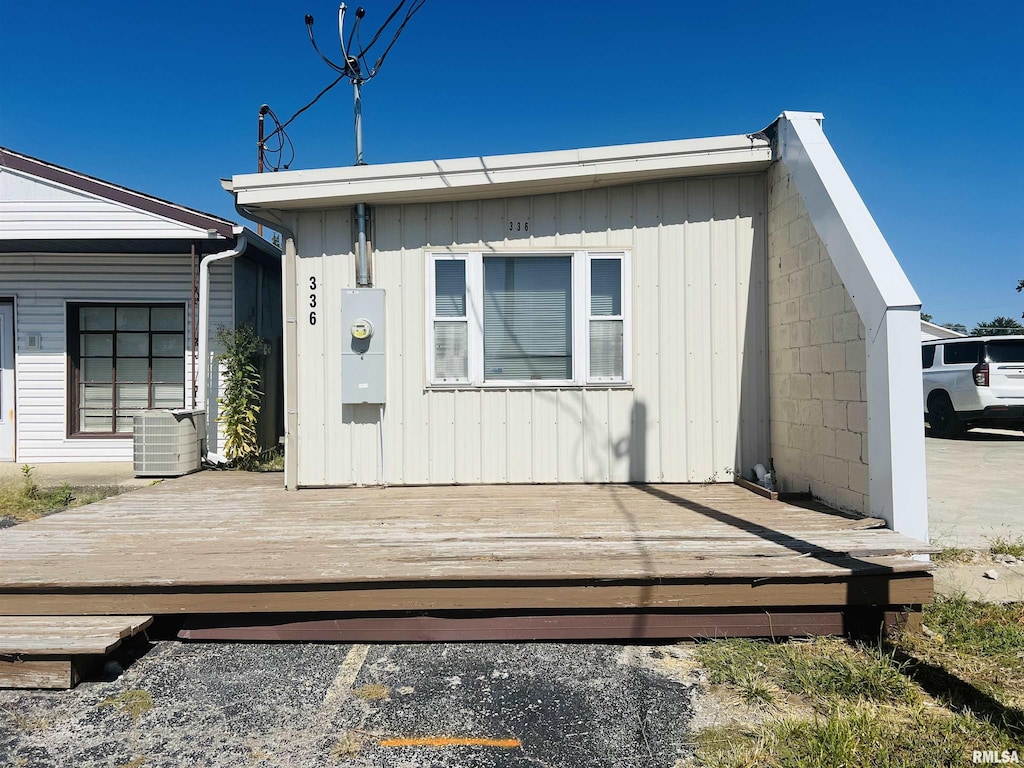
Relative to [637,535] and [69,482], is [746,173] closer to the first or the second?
[637,535]

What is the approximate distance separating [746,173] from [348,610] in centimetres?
474

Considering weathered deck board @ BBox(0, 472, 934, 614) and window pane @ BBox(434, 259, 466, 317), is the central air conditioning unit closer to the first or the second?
weathered deck board @ BBox(0, 472, 934, 614)

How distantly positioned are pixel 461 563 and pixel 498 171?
10.7 feet

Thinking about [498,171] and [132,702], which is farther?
[498,171]

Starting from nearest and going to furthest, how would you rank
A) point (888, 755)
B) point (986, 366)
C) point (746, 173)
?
point (888, 755) → point (746, 173) → point (986, 366)

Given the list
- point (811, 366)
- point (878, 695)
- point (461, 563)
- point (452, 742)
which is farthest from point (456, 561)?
point (811, 366)

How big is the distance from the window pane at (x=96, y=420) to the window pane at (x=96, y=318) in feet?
3.57

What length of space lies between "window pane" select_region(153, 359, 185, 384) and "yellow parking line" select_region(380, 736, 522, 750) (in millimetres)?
6910

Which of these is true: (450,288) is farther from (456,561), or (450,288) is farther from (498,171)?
(456,561)

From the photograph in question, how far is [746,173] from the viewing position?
5.34 m

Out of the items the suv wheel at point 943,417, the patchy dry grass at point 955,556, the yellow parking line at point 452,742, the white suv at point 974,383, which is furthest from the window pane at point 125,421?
the suv wheel at point 943,417

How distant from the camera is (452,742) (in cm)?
243

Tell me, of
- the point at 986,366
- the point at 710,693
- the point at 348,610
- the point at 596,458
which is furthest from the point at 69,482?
the point at 986,366

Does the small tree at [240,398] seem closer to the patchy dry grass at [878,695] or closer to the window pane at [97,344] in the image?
the window pane at [97,344]
